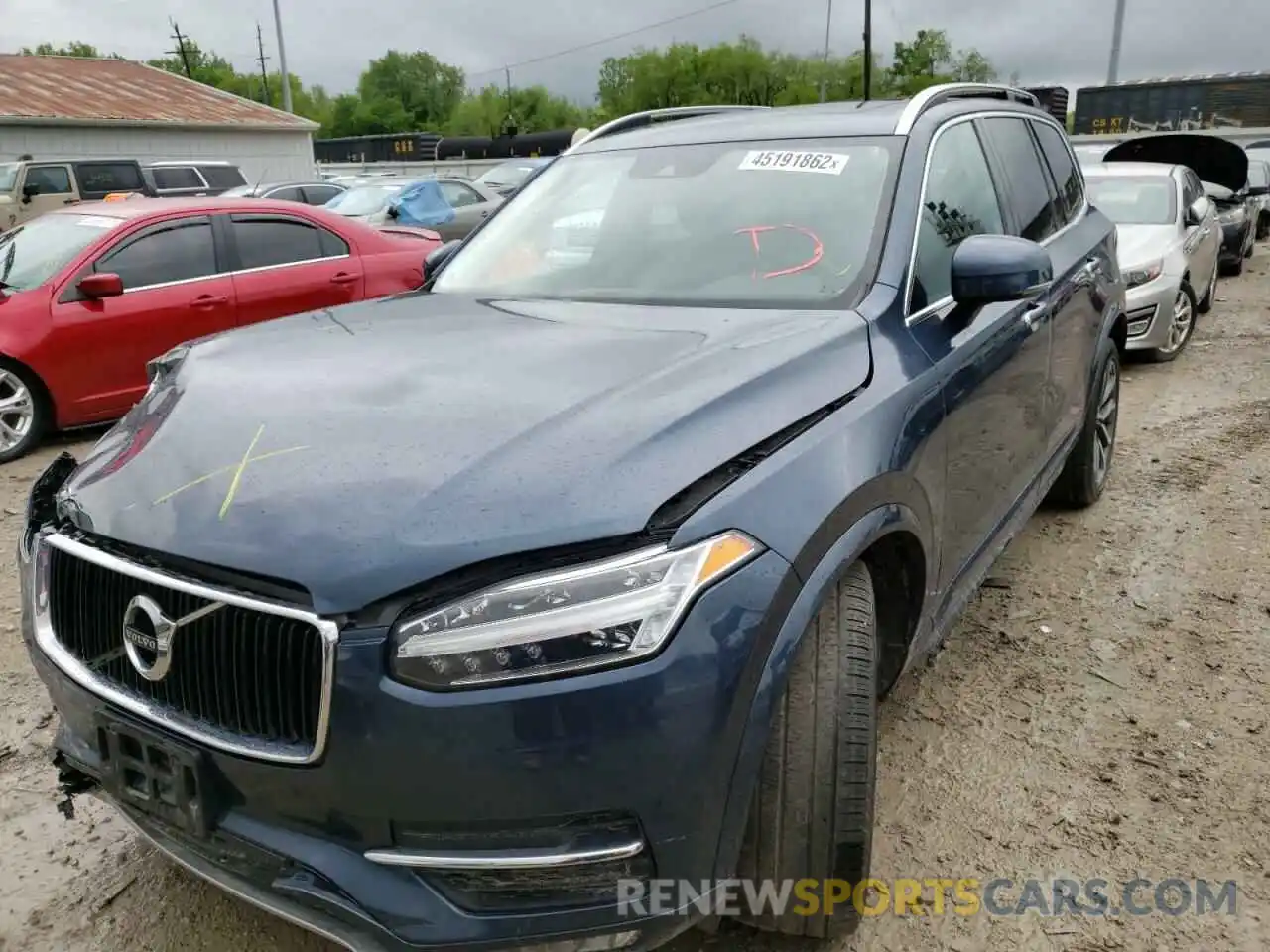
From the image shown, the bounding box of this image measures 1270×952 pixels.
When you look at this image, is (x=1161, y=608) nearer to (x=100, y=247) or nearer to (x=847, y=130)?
Answer: (x=847, y=130)

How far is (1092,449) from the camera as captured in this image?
4.61 meters

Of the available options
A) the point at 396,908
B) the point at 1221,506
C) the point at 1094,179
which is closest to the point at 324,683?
the point at 396,908

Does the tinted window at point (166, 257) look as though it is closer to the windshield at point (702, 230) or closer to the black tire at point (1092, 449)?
the windshield at point (702, 230)

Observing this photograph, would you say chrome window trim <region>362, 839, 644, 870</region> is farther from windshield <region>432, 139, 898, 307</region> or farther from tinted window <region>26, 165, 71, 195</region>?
tinted window <region>26, 165, 71, 195</region>

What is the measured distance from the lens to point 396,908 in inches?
66.1

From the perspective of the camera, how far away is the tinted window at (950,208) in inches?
110

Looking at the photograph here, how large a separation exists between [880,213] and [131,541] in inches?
80.8

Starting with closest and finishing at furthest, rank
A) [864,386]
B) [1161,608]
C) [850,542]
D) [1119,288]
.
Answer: [850,542]
[864,386]
[1161,608]
[1119,288]

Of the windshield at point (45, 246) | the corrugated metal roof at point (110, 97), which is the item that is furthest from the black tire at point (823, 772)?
the corrugated metal roof at point (110, 97)

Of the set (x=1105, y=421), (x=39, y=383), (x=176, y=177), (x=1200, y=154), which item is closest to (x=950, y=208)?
(x=1105, y=421)

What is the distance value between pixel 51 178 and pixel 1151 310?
55.3 ft

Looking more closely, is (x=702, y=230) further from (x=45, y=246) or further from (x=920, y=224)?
(x=45, y=246)

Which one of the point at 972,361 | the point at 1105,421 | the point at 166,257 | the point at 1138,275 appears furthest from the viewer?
the point at 1138,275

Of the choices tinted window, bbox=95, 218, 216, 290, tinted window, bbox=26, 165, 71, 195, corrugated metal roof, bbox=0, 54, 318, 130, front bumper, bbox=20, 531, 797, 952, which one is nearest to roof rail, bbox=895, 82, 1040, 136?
front bumper, bbox=20, 531, 797, 952
